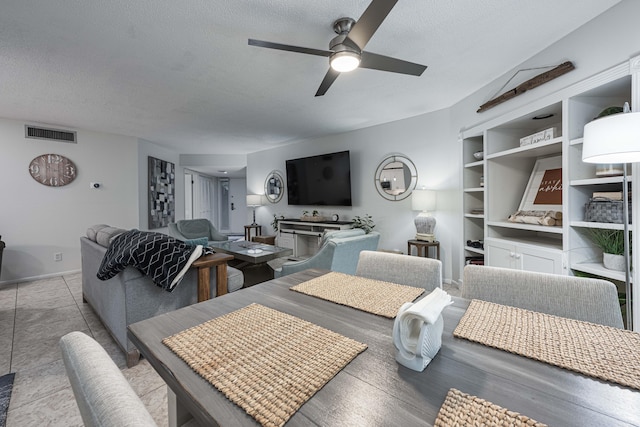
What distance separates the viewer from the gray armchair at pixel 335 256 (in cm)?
254

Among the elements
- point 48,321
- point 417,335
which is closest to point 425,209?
point 417,335

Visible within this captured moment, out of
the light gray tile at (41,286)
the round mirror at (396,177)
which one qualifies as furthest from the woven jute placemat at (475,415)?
the light gray tile at (41,286)

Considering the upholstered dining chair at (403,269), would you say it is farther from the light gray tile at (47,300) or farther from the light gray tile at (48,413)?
the light gray tile at (47,300)

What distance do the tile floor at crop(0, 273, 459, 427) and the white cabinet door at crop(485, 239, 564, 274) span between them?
829mm

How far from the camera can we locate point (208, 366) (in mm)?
672

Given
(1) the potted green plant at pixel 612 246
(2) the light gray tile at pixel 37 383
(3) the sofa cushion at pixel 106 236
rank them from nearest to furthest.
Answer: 1. (2) the light gray tile at pixel 37 383
2. (1) the potted green plant at pixel 612 246
3. (3) the sofa cushion at pixel 106 236

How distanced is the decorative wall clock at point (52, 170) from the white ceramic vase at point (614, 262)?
639 centimetres

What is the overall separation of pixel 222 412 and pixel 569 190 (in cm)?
254

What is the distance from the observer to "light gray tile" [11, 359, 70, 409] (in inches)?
63.6

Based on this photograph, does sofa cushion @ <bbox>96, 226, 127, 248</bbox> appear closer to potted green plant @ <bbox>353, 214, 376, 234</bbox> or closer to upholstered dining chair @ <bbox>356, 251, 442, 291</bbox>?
upholstered dining chair @ <bbox>356, 251, 442, 291</bbox>

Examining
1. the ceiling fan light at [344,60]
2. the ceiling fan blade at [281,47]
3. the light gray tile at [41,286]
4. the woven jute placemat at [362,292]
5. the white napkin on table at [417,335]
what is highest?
the ceiling fan blade at [281,47]

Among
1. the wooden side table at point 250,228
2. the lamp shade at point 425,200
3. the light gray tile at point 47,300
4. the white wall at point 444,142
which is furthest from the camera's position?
the wooden side table at point 250,228

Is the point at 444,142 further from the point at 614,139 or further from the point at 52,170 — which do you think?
the point at 52,170

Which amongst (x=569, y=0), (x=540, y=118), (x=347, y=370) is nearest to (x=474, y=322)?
(x=347, y=370)
